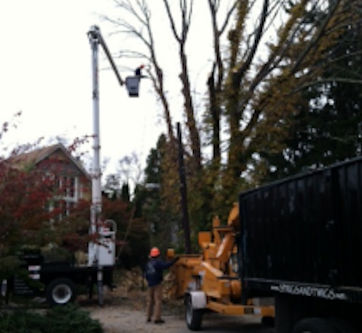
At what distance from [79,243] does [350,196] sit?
9.41 metres

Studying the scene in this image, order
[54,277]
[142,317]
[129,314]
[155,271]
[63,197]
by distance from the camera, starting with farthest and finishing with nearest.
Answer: [54,277] → [129,314] → [142,317] → [155,271] → [63,197]

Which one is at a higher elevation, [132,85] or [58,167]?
[132,85]

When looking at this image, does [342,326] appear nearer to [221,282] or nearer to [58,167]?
[221,282]

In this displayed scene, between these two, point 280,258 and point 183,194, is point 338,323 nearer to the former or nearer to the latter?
point 280,258

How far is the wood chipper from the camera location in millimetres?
9898

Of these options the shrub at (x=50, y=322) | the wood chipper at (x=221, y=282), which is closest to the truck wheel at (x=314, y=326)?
the wood chipper at (x=221, y=282)

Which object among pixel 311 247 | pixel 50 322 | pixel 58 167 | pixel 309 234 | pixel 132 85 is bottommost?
pixel 50 322

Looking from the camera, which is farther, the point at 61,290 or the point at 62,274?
the point at 62,274

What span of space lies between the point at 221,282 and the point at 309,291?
4317 mm

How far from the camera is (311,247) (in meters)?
6.24

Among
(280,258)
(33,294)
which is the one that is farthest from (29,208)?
(33,294)

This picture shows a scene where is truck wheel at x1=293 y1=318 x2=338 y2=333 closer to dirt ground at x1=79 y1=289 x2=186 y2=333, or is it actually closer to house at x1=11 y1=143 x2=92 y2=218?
house at x1=11 y1=143 x2=92 y2=218

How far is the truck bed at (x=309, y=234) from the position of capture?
18.0 ft

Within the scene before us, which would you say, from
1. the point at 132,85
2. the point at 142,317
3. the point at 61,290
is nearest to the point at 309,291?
the point at 142,317
